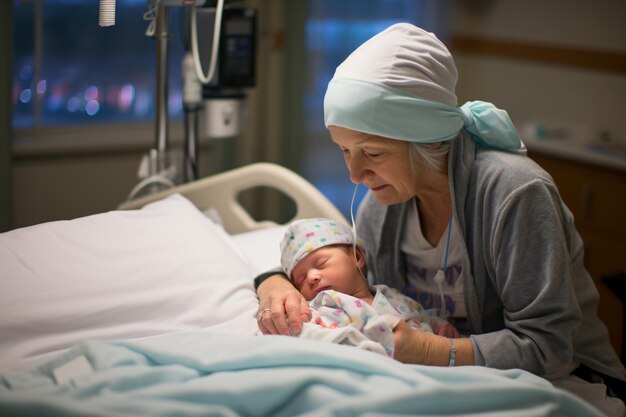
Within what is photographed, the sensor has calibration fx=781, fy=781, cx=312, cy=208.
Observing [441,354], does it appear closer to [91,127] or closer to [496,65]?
[91,127]

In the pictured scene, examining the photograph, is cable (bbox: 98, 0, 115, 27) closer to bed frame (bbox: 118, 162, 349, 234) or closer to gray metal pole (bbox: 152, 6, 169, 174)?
gray metal pole (bbox: 152, 6, 169, 174)

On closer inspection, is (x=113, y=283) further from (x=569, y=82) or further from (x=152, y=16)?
(x=569, y=82)

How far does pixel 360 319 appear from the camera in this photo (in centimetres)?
161

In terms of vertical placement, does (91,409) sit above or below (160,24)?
below

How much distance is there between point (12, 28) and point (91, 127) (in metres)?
0.73

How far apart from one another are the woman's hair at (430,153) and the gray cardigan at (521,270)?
0.09ft

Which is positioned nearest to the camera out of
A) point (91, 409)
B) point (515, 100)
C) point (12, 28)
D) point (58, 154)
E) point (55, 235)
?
point (91, 409)

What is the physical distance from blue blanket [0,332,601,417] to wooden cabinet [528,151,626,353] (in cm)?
206

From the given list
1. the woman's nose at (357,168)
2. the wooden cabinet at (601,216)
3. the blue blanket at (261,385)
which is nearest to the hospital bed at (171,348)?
the blue blanket at (261,385)

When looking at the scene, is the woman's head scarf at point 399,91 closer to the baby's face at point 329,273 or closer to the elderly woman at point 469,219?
the elderly woman at point 469,219

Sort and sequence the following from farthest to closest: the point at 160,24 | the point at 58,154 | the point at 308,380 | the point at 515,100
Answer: the point at 515,100 → the point at 58,154 → the point at 160,24 → the point at 308,380

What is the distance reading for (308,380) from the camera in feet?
4.32

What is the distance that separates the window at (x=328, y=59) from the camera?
13.5 ft

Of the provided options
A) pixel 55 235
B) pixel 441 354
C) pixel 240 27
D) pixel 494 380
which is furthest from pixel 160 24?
pixel 494 380
